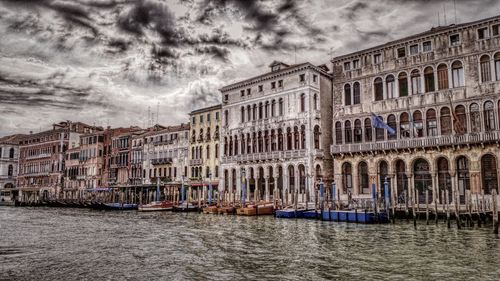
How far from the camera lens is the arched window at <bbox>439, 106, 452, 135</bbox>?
26.4 meters

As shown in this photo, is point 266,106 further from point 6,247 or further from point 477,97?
point 6,247

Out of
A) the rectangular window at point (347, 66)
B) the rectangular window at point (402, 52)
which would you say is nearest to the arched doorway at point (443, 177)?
the rectangular window at point (402, 52)

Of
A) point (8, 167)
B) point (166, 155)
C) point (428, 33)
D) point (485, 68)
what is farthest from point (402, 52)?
point (8, 167)

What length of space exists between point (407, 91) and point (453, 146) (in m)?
4.87

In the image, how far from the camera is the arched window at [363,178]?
29625 millimetres

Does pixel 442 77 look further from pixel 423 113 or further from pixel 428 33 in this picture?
pixel 428 33

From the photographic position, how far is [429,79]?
27500 millimetres

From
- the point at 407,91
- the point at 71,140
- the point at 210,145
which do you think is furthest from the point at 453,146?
the point at 71,140

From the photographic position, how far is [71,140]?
2473 inches

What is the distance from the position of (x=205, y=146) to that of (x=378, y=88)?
18551 millimetres

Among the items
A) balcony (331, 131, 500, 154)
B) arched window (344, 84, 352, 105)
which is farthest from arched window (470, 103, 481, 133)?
arched window (344, 84, 352, 105)

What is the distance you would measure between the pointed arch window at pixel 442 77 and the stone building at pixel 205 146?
20.3 m

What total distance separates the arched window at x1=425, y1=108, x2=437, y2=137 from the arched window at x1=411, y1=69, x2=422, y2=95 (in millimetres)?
1586

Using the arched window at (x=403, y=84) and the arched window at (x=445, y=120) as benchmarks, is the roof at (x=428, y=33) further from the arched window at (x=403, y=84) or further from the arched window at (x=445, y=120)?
the arched window at (x=445, y=120)
